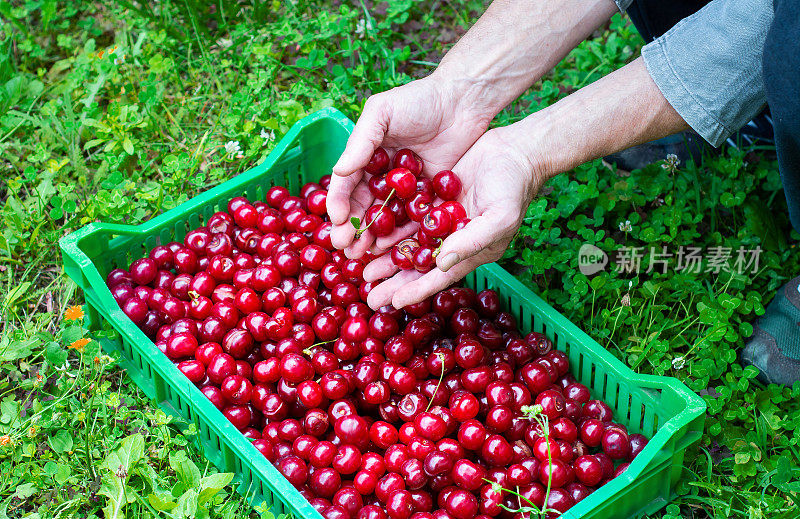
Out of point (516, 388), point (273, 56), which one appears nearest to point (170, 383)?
point (516, 388)

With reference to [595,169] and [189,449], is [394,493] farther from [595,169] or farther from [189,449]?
[595,169]

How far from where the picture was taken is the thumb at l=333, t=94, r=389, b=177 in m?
2.35

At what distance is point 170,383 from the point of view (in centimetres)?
234

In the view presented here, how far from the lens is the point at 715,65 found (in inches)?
91.6

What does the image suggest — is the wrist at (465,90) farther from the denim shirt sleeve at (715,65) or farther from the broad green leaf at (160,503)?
the broad green leaf at (160,503)

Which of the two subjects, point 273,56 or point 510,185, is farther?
point 273,56

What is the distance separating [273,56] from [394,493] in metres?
2.37

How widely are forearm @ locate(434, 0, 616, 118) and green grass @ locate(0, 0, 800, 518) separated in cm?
48

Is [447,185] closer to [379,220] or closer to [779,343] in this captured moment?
[379,220]

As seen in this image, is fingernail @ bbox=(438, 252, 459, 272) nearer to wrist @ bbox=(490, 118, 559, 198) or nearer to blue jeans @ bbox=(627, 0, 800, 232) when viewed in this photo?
wrist @ bbox=(490, 118, 559, 198)

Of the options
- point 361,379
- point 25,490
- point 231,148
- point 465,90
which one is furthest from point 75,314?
point 465,90

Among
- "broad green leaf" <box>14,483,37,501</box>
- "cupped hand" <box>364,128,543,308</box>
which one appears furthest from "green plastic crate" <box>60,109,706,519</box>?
"broad green leaf" <box>14,483,37,501</box>

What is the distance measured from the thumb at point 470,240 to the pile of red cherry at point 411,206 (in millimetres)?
98

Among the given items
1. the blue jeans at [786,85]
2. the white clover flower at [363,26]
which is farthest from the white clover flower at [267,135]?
the blue jeans at [786,85]
